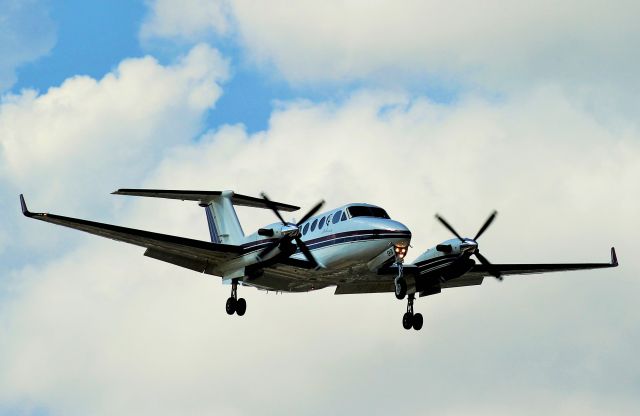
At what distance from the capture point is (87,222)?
35.0m

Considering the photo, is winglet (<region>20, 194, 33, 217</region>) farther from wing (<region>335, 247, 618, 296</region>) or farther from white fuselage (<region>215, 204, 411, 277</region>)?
wing (<region>335, 247, 618, 296</region>)

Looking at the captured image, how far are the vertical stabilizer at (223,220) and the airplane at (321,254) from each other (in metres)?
0.53

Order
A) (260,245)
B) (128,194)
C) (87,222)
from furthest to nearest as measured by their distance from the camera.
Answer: (128,194), (260,245), (87,222)

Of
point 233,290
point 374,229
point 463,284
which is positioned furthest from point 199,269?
point 463,284

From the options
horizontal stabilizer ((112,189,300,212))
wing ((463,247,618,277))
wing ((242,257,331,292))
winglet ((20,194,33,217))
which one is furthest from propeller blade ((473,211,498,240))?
winglet ((20,194,33,217))

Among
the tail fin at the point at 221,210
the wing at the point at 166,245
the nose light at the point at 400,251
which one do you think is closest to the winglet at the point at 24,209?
the wing at the point at 166,245

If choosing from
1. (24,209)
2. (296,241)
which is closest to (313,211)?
(296,241)

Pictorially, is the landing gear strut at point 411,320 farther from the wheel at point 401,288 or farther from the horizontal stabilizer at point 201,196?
the horizontal stabilizer at point 201,196

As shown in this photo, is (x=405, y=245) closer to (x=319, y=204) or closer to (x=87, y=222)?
(x=319, y=204)

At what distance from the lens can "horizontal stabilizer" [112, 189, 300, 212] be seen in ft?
135

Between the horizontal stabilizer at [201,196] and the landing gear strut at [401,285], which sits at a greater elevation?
the horizontal stabilizer at [201,196]

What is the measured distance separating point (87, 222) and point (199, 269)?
593 cm

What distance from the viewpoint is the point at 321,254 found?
37406 millimetres

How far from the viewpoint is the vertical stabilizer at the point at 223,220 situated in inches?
1689
